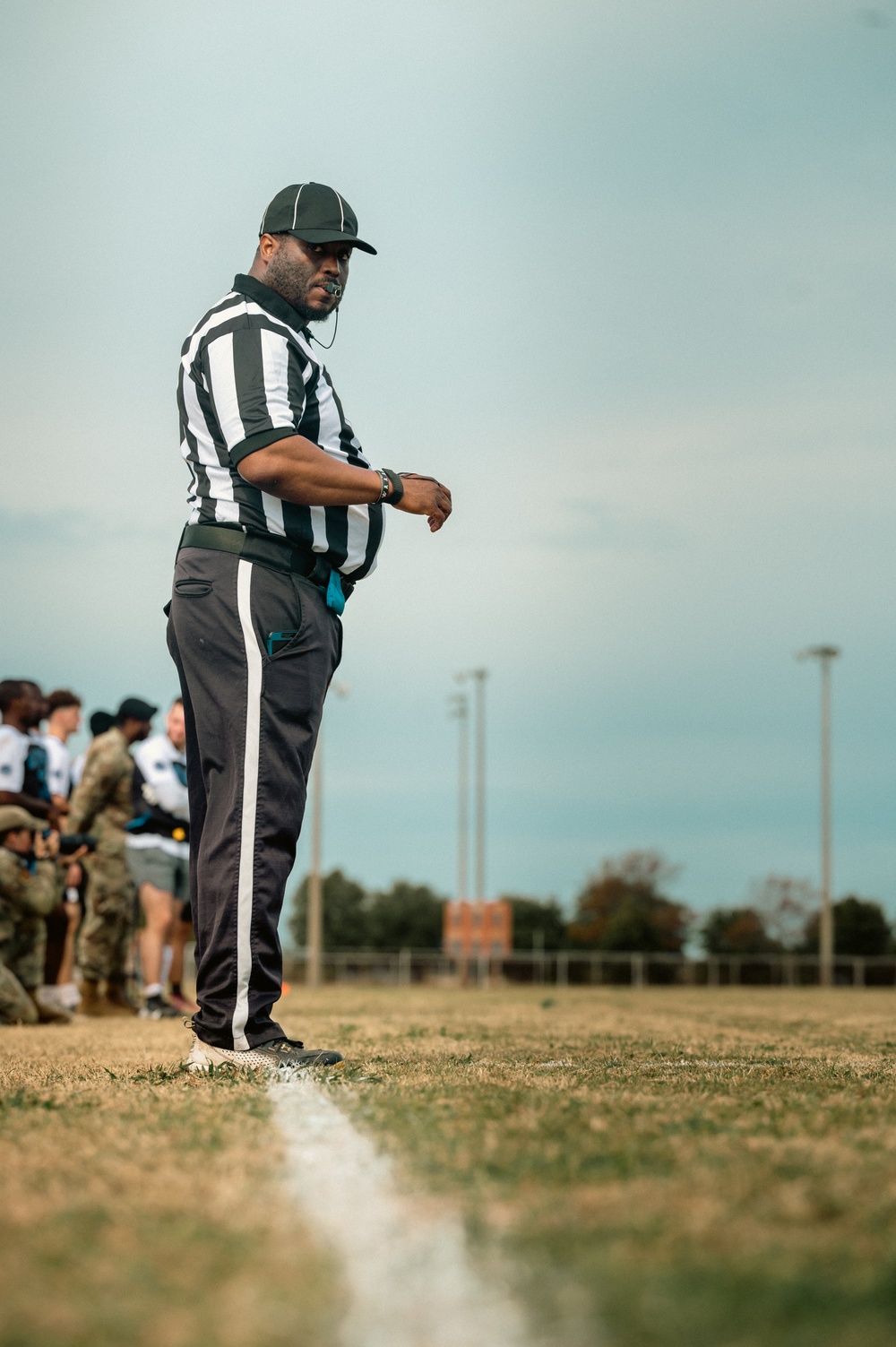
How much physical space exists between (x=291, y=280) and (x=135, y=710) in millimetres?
7304

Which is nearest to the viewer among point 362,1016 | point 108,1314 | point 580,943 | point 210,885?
point 108,1314

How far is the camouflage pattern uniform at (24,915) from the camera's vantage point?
9266 mm

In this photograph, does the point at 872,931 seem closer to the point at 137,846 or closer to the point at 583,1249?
the point at 137,846

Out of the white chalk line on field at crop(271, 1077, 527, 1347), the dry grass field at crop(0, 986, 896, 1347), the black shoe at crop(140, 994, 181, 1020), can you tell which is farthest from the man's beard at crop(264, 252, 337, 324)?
the black shoe at crop(140, 994, 181, 1020)

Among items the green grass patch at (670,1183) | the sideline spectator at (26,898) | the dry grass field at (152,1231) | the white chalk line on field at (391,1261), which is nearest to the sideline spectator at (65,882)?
the sideline spectator at (26,898)

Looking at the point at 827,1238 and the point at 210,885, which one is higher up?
the point at 210,885

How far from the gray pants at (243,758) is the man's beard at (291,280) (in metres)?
0.87

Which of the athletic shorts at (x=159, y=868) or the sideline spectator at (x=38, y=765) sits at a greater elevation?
the sideline spectator at (x=38, y=765)

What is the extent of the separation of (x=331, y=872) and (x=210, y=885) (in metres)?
100

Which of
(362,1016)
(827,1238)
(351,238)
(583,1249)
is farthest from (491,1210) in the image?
(362,1016)

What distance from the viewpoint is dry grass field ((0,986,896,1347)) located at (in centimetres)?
148

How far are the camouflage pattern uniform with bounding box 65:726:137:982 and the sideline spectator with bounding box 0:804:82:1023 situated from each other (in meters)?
1.62

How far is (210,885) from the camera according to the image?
4.39m

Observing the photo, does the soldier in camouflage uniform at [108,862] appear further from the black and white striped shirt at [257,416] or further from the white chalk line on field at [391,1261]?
the white chalk line on field at [391,1261]
